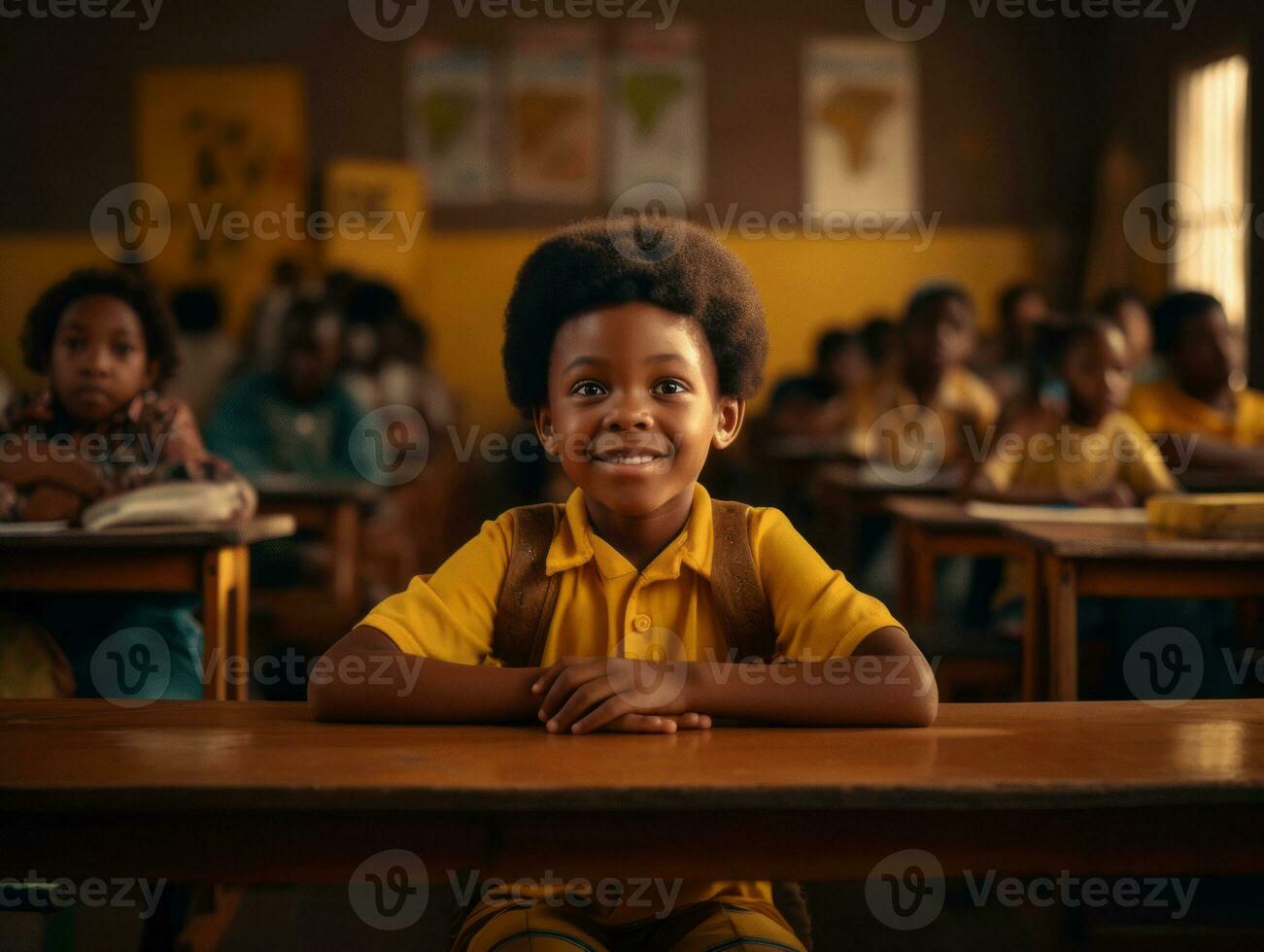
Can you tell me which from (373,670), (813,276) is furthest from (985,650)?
(813,276)

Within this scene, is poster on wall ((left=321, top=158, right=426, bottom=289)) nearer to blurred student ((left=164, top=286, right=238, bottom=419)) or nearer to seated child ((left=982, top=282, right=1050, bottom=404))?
blurred student ((left=164, top=286, right=238, bottom=419))

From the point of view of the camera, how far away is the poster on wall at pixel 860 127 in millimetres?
8359

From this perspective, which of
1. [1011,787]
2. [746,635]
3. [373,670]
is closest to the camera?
[1011,787]

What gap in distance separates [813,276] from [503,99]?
7.79 feet

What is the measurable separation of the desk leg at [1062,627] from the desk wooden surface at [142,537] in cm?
143

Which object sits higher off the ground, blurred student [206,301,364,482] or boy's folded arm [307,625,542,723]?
blurred student [206,301,364,482]

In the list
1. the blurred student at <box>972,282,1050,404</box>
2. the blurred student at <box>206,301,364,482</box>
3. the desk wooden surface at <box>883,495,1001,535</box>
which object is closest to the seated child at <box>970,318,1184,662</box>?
the desk wooden surface at <box>883,495,1001,535</box>

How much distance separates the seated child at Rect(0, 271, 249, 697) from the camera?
7.54ft

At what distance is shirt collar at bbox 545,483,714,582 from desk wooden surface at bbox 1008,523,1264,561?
1.03m

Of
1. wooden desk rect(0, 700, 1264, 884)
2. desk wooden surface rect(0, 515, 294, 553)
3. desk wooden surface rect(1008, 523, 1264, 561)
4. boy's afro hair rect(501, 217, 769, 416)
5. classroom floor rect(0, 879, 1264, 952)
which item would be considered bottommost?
classroom floor rect(0, 879, 1264, 952)

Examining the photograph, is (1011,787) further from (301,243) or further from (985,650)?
(301,243)

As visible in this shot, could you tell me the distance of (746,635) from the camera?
128 centimetres

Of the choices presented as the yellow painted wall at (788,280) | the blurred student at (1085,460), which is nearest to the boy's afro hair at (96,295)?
the blurred student at (1085,460)

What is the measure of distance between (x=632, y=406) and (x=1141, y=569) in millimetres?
1260
